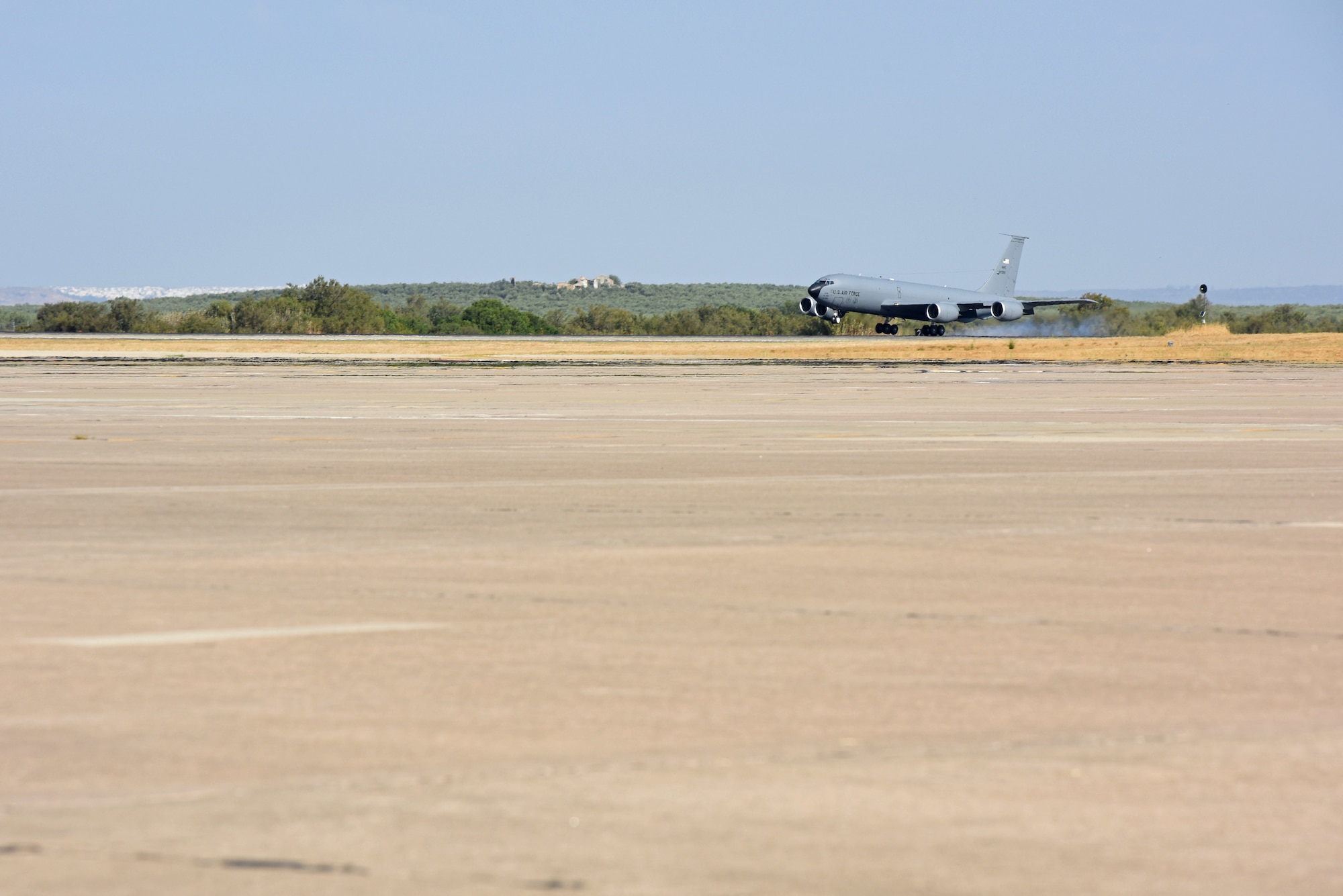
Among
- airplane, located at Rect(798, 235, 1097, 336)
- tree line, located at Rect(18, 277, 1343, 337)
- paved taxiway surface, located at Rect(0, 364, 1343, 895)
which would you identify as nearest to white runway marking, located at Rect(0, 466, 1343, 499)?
paved taxiway surface, located at Rect(0, 364, 1343, 895)

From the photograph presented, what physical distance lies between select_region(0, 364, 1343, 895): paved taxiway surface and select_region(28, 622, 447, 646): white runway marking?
0.11 ft

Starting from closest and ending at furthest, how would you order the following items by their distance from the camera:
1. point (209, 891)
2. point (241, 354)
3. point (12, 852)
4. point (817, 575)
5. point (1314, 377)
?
1. point (209, 891)
2. point (12, 852)
3. point (817, 575)
4. point (1314, 377)
5. point (241, 354)

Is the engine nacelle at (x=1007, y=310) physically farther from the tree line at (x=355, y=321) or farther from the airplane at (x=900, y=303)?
the tree line at (x=355, y=321)

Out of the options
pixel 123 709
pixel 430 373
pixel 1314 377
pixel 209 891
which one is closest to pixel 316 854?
pixel 209 891

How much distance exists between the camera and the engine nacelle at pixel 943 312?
85.6 m

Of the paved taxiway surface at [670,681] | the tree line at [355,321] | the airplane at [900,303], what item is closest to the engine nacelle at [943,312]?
the airplane at [900,303]

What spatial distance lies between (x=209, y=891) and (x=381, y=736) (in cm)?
151

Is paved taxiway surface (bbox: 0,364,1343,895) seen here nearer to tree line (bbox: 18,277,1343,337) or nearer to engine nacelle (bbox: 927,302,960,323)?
engine nacelle (bbox: 927,302,960,323)

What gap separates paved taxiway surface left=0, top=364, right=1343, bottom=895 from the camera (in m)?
4.54

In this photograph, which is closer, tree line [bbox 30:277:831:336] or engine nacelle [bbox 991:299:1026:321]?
engine nacelle [bbox 991:299:1026:321]

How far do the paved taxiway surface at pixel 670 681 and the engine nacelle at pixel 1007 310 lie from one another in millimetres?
74295

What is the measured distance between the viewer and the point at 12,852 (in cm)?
451

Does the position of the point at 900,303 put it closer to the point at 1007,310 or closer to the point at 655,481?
the point at 1007,310

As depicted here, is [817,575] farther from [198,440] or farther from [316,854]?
[198,440]
